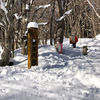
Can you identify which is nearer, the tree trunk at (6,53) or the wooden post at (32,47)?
the wooden post at (32,47)

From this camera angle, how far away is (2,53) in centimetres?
617

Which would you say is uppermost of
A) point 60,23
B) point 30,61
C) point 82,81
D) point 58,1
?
point 58,1

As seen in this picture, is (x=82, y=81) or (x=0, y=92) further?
(x=82, y=81)

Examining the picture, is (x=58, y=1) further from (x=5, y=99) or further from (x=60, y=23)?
(x=5, y=99)

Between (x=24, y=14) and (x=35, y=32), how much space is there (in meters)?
3.81

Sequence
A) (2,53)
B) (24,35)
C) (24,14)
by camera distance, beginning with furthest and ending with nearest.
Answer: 1. (24,14)
2. (24,35)
3. (2,53)

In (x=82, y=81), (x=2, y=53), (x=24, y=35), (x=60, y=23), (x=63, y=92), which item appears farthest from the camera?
(x=60, y=23)

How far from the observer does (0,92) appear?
2.64 meters

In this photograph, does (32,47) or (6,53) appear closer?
(32,47)

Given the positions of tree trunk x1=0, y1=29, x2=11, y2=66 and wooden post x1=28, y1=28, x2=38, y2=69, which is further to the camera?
tree trunk x1=0, y1=29, x2=11, y2=66

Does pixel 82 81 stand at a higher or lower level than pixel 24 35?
lower

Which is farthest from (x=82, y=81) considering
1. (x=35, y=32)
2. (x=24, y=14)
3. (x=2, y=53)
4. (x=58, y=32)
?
(x=58, y=32)

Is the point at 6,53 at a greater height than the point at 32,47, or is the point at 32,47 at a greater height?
the point at 32,47

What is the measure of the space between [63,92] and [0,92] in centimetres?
137
